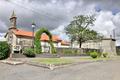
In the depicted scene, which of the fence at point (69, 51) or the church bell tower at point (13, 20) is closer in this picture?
the fence at point (69, 51)

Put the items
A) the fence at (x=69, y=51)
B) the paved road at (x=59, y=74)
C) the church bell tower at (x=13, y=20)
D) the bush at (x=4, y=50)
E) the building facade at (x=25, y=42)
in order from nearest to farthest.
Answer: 1. the paved road at (x=59, y=74)
2. the bush at (x=4, y=50)
3. the building facade at (x=25, y=42)
4. the fence at (x=69, y=51)
5. the church bell tower at (x=13, y=20)

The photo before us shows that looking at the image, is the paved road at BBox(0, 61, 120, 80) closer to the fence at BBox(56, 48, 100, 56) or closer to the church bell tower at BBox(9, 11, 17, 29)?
the fence at BBox(56, 48, 100, 56)

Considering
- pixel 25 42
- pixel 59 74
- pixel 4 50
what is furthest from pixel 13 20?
pixel 59 74

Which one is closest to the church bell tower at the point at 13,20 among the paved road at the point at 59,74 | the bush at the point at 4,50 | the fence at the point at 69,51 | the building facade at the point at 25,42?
the building facade at the point at 25,42

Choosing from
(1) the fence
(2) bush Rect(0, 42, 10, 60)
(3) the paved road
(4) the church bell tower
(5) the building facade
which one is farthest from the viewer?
(4) the church bell tower

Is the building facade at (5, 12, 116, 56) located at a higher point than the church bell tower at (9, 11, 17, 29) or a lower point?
lower

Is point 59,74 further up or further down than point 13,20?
further down

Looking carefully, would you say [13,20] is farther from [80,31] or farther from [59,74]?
[59,74]

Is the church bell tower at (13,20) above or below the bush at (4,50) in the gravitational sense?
above

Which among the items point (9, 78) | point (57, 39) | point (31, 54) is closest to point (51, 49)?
point (31, 54)

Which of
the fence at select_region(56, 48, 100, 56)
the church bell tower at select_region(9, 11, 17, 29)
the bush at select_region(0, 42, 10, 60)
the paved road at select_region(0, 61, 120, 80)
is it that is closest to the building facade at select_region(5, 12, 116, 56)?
the church bell tower at select_region(9, 11, 17, 29)

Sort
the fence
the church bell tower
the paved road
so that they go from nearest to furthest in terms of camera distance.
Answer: the paved road, the fence, the church bell tower

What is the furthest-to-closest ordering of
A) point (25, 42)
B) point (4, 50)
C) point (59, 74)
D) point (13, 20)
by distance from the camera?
point (13, 20), point (25, 42), point (4, 50), point (59, 74)

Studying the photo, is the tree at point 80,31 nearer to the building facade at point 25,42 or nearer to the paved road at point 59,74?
the building facade at point 25,42
